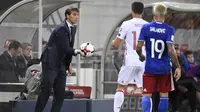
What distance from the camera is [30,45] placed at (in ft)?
53.4

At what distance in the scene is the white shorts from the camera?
43.2 ft

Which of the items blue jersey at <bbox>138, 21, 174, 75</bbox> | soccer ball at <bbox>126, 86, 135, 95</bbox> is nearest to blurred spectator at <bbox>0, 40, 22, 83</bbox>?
soccer ball at <bbox>126, 86, 135, 95</bbox>

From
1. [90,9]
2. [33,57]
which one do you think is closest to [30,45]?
[33,57]

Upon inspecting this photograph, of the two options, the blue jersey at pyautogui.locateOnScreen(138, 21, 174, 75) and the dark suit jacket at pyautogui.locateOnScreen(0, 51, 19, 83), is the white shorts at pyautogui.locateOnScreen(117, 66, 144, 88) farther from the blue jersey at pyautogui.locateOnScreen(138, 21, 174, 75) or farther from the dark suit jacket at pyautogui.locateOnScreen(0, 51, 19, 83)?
the dark suit jacket at pyautogui.locateOnScreen(0, 51, 19, 83)

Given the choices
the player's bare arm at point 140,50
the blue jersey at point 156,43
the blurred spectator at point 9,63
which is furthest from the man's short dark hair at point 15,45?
the blue jersey at point 156,43

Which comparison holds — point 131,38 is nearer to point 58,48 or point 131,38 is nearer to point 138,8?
point 138,8

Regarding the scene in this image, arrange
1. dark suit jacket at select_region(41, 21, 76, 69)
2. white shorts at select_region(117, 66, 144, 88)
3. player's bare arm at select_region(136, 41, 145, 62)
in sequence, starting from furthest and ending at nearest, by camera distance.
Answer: white shorts at select_region(117, 66, 144, 88), dark suit jacket at select_region(41, 21, 76, 69), player's bare arm at select_region(136, 41, 145, 62)

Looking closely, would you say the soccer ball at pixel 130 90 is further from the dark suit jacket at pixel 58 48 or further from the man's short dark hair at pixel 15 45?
the dark suit jacket at pixel 58 48

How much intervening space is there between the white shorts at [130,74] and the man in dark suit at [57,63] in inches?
36.7

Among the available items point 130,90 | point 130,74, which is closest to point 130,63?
point 130,74

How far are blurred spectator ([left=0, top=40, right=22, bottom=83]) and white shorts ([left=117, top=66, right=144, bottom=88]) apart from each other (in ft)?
11.0

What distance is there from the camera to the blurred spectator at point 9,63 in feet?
51.9

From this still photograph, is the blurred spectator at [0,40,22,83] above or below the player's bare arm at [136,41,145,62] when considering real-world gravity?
below

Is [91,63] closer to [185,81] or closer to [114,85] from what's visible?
[114,85]
